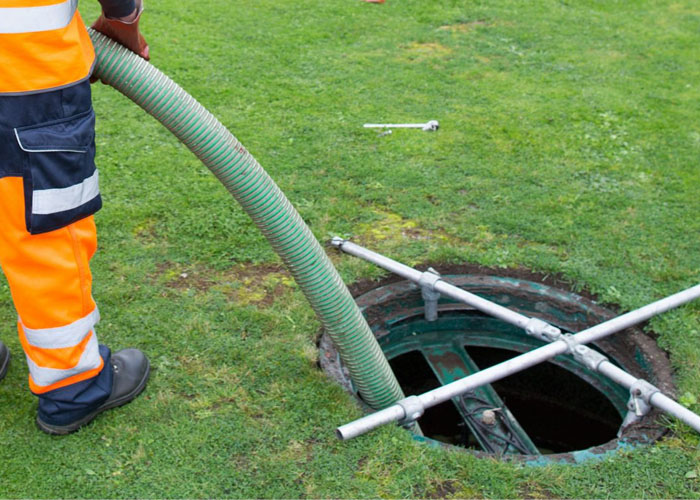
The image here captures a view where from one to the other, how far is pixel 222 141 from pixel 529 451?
67.7 inches

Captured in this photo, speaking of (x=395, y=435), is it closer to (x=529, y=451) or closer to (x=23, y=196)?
(x=529, y=451)

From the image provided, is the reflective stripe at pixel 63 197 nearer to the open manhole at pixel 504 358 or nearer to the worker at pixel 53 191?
the worker at pixel 53 191

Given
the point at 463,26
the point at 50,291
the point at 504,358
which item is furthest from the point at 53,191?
the point at 463,26

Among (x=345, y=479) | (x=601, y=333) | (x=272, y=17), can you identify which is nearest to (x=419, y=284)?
(x=601, y=333)

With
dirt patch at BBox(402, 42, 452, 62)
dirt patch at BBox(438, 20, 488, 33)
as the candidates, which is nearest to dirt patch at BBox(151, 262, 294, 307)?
dirt patch at BBox(402, 42, 452, 62)

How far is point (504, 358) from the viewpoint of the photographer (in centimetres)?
369

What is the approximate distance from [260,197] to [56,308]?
2.45 feet

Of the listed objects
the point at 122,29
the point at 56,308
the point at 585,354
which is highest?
the point at 122,29

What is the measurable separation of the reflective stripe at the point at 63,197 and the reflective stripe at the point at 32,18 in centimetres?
46

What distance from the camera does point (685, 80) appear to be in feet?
19.4

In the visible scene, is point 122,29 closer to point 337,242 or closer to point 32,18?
point 32,18

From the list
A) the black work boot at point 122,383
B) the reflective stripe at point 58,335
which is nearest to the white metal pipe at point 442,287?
the black work boot at point 122,383

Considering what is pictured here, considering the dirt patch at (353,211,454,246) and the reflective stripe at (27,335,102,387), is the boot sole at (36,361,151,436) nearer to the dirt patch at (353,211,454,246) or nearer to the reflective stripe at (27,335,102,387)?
the reflective stripe at (27,335,102,387)

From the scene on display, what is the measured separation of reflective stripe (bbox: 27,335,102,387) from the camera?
8.36 feet
